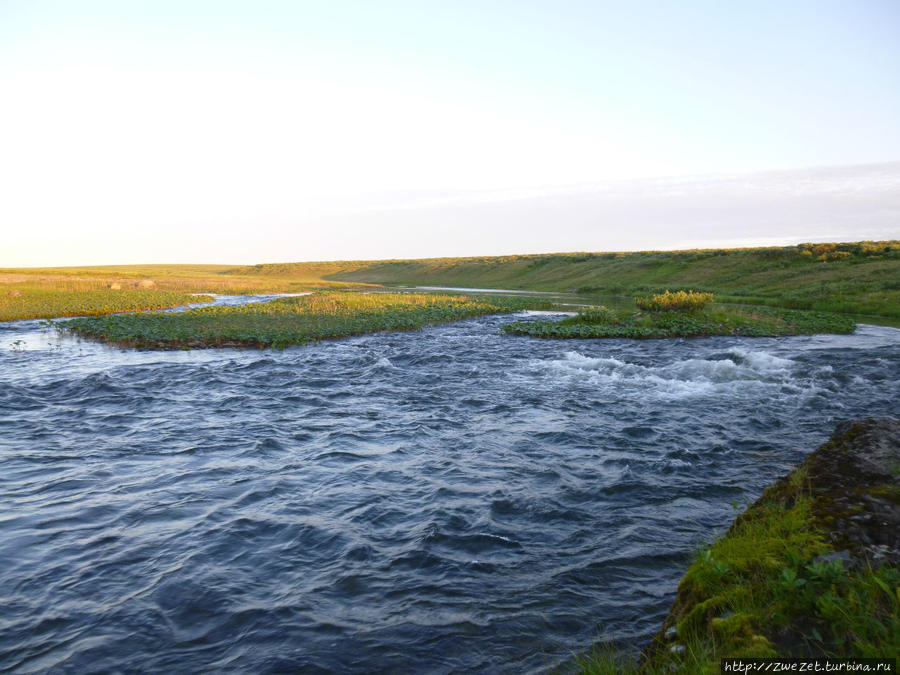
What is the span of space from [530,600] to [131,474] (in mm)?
7430

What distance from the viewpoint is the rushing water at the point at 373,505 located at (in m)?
5.03

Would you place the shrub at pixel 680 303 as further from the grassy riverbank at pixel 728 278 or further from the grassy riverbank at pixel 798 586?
the grassy riverbank at pixel 798 586

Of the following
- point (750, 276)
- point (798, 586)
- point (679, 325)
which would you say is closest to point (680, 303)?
point (679, 325)

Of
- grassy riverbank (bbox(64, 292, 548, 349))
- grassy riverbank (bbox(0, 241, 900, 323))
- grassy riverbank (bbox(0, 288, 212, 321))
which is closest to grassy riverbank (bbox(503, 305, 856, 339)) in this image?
grassy riverbank (bbox(0, 241, 900, 323))

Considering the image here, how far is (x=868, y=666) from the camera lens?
3.05 m

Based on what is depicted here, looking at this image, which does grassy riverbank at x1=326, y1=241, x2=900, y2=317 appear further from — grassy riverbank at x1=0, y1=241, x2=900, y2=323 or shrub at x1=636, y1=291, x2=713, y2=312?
shrub at x1=636, y1=291, x2=713, y2=312

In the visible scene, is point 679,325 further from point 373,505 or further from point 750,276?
point 750,276

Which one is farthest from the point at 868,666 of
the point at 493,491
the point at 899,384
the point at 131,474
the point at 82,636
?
the point at 899,384

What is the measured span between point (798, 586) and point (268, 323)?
28676 mm

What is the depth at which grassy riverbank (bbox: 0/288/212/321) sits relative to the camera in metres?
36.1

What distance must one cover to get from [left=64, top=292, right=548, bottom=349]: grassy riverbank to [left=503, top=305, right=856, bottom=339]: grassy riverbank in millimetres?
8439

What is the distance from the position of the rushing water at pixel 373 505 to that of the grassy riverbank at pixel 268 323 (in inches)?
286

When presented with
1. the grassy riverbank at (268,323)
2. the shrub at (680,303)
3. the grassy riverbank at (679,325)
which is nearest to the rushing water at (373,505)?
the grassy riverbank at (268,323)

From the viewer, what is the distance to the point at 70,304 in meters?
41.6
